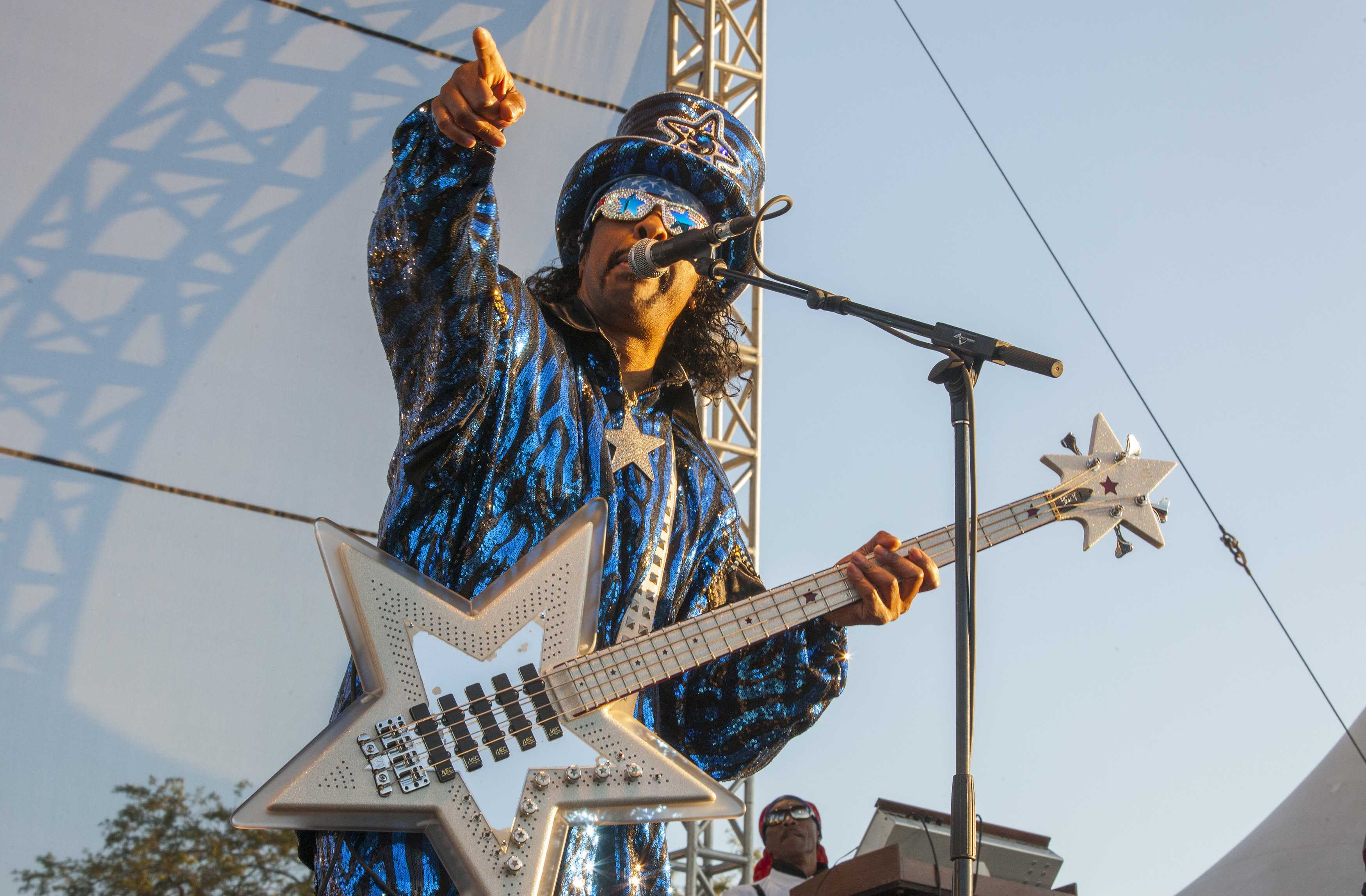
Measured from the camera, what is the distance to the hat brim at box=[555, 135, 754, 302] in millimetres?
2582

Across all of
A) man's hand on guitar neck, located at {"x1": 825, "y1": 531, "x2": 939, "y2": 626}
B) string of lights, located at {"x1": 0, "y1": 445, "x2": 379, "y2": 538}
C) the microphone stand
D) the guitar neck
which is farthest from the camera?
string of lights, located at {"x1": 0, "y1": 445, "x2": 379, "y2": 538}

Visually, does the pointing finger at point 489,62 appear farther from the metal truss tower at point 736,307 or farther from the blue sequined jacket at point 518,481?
the metal truss tower at point 736,307

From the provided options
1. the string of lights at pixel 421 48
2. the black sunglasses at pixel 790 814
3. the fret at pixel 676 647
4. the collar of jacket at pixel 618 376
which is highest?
the string of lights at pixel 421 48

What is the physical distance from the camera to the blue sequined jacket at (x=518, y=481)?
6.33ft

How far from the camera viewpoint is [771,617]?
89.3 inches

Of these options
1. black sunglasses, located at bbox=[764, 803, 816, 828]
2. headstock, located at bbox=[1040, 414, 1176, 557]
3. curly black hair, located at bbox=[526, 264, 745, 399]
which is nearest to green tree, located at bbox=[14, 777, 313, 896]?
black sunglasses, located at bbox=[764, 803, 816, 828]

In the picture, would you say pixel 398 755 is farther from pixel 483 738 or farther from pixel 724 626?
pixel 724 626

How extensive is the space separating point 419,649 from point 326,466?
3156 millimetres

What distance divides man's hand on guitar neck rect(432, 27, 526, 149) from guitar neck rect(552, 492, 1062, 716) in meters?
0.80

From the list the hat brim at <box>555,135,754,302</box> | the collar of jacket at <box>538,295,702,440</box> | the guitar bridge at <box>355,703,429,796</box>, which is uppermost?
the hat brim at <box>555,135,754,302</box>

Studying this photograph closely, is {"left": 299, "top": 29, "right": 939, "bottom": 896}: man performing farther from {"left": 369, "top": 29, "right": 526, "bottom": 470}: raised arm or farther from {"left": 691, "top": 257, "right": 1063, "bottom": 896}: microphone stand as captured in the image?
{"left": 691, "top": 257, "right": 1063, "bottom": 896}: microphone stand

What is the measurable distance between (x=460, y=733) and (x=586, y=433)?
0.55 meters

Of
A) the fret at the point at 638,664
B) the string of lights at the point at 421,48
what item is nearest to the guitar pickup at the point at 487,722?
Result: the fret at the point at 638,664

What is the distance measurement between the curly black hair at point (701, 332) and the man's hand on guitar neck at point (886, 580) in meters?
0.60
